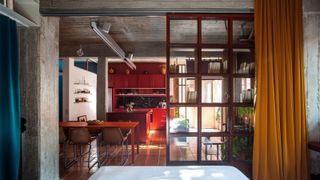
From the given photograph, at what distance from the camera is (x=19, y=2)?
10.1ft

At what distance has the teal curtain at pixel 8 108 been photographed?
103 inches

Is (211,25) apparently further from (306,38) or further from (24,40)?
(24,40)

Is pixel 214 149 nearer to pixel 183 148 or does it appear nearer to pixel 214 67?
pixel 183 148

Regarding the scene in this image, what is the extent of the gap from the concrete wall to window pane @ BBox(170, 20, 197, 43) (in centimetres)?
139

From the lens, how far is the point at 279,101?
308 cm

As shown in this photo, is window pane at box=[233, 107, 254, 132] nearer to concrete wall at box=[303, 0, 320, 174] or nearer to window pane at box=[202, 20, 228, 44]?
concrete wall at box=[303, 0, 320, 174]

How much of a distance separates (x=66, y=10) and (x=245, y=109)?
2669 mm

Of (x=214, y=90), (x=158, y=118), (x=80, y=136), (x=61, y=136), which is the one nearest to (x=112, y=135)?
(x=80, y=136)

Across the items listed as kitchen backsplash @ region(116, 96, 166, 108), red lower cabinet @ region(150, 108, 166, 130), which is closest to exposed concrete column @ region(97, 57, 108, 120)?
red lower cabinet @ region(150, 108, 166, 130)

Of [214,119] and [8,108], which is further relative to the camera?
[214,119]

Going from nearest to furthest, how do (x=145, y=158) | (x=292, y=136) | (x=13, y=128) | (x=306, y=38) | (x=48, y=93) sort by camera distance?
1. (x=13, y=128)
2. (x=292, y=136)
3. (x=306, y=38)
4. (x=48, y=93)
5. (x=145, y=158)

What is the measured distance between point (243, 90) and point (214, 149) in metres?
0.87

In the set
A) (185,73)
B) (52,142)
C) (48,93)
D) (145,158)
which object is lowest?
(145,158)

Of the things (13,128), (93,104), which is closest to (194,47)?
(13,128)
